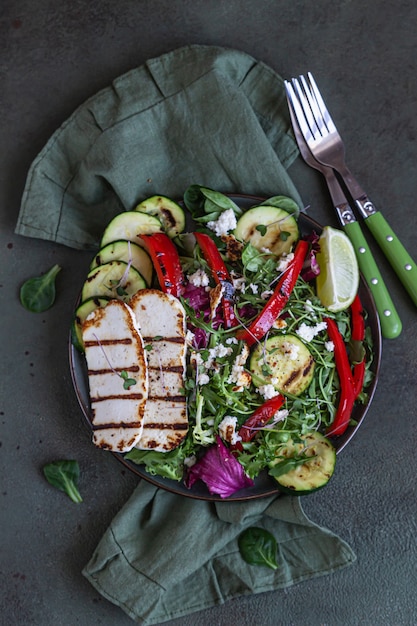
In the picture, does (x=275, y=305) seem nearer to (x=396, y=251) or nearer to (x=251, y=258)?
(x=251, y=258)

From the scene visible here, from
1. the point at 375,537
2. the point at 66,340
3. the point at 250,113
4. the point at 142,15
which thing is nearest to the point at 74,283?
the point at 66,340

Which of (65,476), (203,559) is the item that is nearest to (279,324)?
(203,559)

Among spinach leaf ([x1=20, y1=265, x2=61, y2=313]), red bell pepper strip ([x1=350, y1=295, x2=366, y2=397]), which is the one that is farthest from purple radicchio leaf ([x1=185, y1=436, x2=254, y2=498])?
spinach leaf ([x1=20, y1=265, x2=61, y2=313])

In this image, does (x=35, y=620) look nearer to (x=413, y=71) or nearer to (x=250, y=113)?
(x=250, y=113)

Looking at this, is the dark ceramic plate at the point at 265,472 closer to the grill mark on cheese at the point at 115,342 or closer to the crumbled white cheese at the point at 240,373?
the grill mark on cheese at the point at 115,342

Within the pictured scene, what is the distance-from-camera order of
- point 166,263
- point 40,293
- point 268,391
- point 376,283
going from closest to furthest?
point 268,391, point 166,263, point 376,283, point 40,293

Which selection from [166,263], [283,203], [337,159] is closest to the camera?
[166,263]

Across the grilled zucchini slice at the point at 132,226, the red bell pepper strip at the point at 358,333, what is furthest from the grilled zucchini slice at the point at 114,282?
the red bell pepper strip at the point at 358,333
